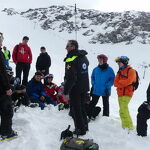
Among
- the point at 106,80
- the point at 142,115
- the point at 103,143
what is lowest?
the point at 103,143

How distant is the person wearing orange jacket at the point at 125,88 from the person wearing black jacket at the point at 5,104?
2542 millimetres

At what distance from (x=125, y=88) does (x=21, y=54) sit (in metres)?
4.50

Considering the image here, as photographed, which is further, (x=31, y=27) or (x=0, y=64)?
(x=31, y=27)

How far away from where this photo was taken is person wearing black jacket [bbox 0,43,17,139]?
451 centimetres

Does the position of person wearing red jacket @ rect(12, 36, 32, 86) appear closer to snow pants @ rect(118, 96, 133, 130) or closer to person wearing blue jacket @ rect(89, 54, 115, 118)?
person wearing blue jacket @ rect(89, 54, 115, 118)

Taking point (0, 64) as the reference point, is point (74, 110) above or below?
below

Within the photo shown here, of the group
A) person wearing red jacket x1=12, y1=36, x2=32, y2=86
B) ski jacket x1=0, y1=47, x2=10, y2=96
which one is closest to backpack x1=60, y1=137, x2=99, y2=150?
ski jacket x1=0, y1=47, x2=10, y2=96

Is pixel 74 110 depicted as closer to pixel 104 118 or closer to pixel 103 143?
pixel 103 143

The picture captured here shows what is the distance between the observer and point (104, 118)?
6.23 m

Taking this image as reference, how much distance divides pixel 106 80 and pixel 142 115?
1.67 meters

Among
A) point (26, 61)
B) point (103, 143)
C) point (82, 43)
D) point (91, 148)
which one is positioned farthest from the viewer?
point (82, 43)

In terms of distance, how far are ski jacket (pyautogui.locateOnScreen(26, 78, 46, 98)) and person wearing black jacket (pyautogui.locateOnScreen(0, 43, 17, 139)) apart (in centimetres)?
286

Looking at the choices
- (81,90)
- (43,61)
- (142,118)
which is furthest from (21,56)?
(142,118)

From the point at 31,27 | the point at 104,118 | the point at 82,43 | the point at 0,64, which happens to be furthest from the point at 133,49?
the point at 0,64
